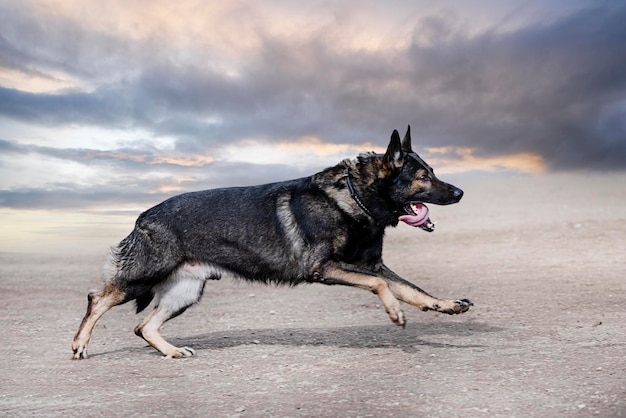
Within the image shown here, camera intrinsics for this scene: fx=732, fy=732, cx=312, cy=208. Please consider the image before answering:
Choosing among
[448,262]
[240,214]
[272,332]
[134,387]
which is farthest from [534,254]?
[134,387]

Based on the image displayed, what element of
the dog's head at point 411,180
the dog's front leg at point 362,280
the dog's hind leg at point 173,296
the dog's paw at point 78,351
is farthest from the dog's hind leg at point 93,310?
the dog's head at point 411,180

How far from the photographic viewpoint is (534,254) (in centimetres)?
1582

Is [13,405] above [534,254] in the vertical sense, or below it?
below

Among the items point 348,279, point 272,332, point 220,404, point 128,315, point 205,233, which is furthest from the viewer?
point 128,315

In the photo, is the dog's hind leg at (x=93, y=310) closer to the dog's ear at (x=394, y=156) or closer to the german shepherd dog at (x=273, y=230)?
the german shepherd dog at (x=273, y=230)

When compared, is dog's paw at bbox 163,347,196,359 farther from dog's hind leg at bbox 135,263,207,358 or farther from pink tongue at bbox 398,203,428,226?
pink tongue at bbox 398,203,428,226

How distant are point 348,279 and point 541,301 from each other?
4298 millimetres

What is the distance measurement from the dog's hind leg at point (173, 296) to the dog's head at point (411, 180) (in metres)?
2.13

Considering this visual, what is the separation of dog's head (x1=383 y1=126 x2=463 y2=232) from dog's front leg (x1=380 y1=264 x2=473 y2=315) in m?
0.80

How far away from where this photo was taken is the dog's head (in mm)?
7191

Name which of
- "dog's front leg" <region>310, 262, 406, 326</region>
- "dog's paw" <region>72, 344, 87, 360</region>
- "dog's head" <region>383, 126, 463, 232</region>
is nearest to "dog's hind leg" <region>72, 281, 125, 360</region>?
"dog's paw" <region>72, 344, 87, 360</region>

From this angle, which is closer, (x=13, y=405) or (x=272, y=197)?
(x=13, y=405)

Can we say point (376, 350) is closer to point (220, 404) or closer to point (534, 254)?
point (220, 404)

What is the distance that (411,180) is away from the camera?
7.23 m
